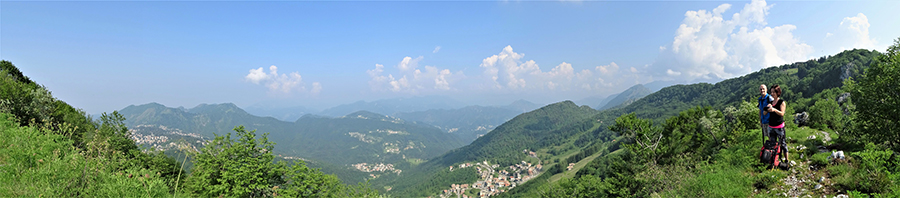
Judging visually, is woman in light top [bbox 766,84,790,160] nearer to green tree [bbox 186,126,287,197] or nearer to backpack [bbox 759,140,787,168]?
backpack [bbox 759,140,787,168]

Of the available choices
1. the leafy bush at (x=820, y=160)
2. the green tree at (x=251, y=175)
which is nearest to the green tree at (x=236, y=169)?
the green tree at (x=251, y=175)

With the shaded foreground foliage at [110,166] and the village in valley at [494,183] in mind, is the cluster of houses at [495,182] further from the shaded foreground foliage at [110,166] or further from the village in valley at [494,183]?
the shaded foreground foliage at [110,166]

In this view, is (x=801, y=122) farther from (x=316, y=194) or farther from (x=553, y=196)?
(x=316, y=194)

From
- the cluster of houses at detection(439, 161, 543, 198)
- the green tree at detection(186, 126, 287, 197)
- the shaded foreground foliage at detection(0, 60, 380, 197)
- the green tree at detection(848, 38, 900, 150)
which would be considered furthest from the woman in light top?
the cluster of houses at detection(439, 161, 543, 198)

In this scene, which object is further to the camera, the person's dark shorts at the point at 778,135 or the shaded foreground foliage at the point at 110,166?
the person's dark shorts at the point at 778,135

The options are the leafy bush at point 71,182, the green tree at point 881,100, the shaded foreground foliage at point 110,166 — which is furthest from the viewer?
the green tree at point 881,100

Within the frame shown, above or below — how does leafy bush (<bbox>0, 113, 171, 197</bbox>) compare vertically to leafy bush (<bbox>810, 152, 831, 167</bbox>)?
above

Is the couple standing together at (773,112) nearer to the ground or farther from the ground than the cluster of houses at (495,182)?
farther from the ground
